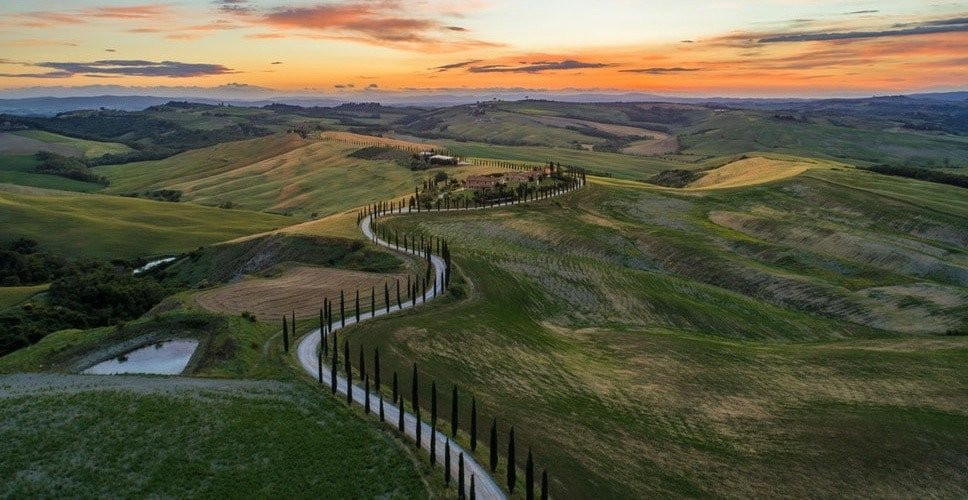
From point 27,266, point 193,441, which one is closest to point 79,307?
point 27,266

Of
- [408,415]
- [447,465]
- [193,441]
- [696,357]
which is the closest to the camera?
[447,465]

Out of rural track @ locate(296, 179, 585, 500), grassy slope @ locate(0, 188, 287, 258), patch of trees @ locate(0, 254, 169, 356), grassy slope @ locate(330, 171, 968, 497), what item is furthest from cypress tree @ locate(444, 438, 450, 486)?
grassy slope @ locate(0, 188, 287, 258)

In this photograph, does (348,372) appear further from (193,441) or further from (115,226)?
(115,226)

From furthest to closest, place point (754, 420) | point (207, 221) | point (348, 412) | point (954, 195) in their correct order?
point (207, 221), point (954, 195), point (754, 420), point (348, 412)

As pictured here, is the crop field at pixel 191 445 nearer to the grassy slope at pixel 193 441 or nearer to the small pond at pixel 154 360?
the grassy slope at pixel 193 441

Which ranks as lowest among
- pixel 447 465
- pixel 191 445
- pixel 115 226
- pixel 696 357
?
pixel 115 226

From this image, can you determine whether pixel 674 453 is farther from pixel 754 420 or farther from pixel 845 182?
pixel 845 182

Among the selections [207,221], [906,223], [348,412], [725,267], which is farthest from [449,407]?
[207,221]
